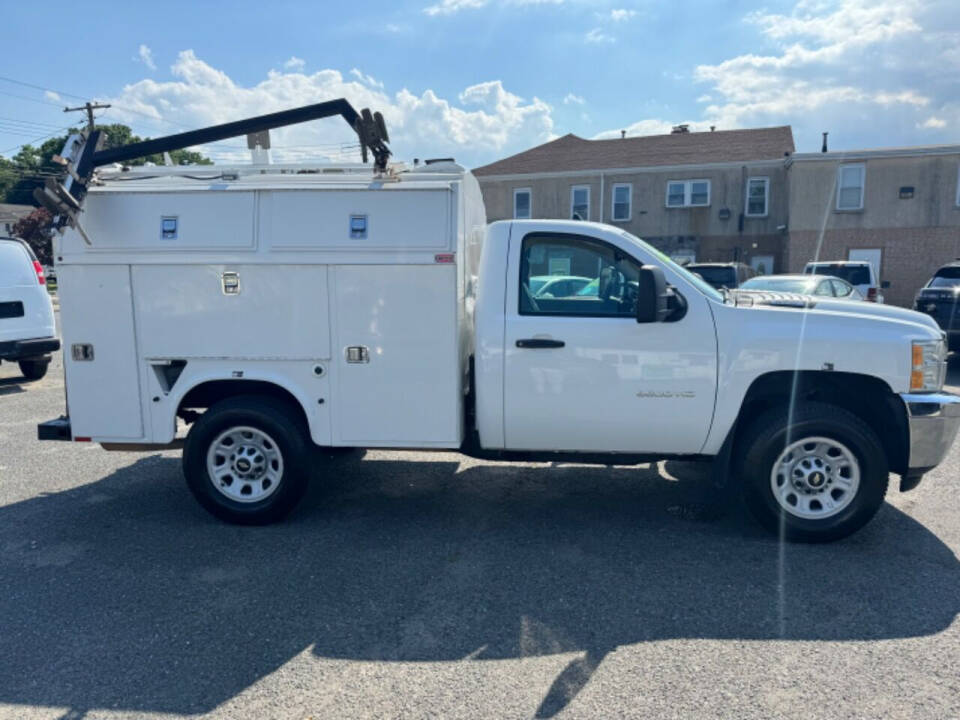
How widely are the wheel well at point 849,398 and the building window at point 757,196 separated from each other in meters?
25.3

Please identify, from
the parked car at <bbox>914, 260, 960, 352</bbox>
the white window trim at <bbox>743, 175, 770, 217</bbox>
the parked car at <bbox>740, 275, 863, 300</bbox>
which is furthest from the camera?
the white window trim at <bbox>743, 175, 770, 217</bbox>

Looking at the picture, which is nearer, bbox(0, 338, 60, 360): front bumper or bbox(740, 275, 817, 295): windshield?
bbox(0, 338, 60, 360): front bumper

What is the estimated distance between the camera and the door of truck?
446 cm

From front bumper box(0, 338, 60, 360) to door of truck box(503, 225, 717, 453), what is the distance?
27.7ft

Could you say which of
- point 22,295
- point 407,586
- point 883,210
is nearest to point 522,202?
point 883,210

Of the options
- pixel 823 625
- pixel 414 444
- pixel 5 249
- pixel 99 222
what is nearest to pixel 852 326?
pixel 823 625

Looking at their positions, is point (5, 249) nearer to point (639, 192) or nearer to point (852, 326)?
point (852, 326)

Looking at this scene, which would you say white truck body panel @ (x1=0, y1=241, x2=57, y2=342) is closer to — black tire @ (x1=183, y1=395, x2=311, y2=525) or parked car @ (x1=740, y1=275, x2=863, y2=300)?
black tire @ (x1=183, y1=395, x2=311, y2=525)

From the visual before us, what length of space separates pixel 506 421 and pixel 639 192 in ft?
86.6

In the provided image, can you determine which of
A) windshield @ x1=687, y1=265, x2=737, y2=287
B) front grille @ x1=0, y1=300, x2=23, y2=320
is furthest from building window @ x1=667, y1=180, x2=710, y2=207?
front grille @ x1=0, y1=300, x2=23, y2=320

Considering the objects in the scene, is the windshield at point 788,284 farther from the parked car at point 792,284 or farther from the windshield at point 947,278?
the windshield at point 947,278

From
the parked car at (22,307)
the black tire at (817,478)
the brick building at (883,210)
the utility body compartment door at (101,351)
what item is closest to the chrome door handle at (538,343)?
the black tire at (817,478)

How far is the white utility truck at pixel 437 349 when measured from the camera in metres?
4.43

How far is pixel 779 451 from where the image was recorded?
4.46 meters
